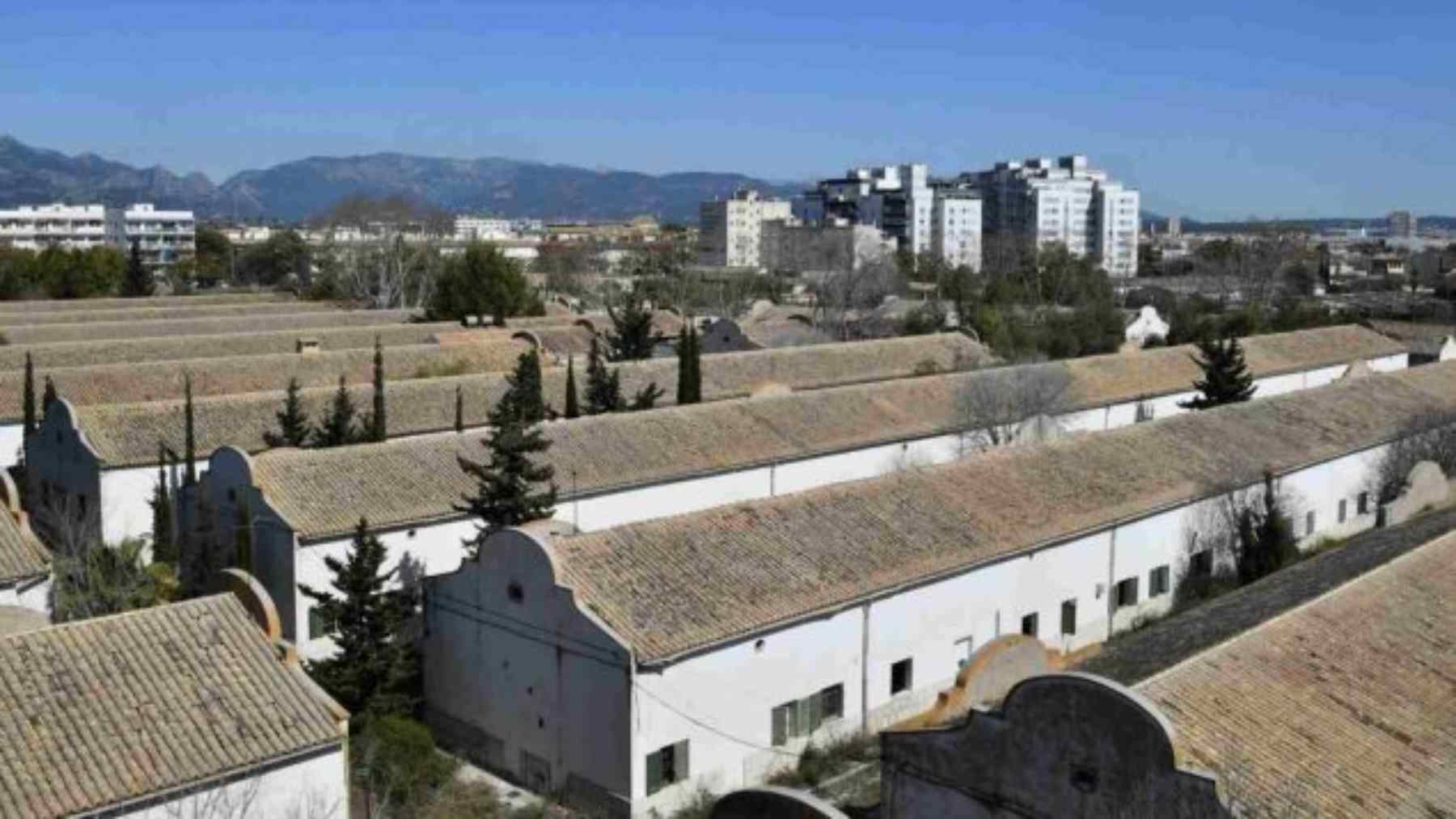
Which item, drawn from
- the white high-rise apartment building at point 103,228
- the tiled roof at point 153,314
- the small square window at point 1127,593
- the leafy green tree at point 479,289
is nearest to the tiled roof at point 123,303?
the tiled roof at point 153,314

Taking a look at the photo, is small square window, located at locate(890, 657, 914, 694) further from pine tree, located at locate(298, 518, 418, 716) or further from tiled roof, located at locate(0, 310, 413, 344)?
tiled roof, located at locate(0, 310, 413, 344)

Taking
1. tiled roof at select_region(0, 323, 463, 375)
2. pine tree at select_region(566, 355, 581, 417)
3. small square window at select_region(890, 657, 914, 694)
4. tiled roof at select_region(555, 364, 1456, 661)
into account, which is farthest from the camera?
tiled roof at select_region(0, 323, 463, 375)

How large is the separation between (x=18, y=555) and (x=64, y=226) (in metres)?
142

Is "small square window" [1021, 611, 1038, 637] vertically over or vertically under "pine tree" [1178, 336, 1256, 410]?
under

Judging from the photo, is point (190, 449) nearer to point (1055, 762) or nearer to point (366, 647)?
point (366, 647)

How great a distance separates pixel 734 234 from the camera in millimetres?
177750

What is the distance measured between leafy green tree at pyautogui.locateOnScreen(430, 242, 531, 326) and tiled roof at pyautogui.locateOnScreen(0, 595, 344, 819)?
48557mm

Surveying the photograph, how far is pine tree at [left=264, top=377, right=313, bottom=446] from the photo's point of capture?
34.1 m

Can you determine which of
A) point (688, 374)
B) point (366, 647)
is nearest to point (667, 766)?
point (366, 647)

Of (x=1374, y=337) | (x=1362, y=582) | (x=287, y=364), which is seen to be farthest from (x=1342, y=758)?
(x=1374, y=337)

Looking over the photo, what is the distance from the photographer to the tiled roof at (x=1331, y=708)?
14266mm

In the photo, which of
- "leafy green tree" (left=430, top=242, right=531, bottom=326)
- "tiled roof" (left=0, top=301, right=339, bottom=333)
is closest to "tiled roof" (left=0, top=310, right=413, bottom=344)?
"tiled roof" (left=0, top=301, right=339, bottom=333)

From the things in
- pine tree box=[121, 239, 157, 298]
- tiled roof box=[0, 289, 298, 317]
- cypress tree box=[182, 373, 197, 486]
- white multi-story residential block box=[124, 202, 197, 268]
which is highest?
white multi-story residential block box=[124, 202, 197, 268]

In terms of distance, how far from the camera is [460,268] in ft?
227
